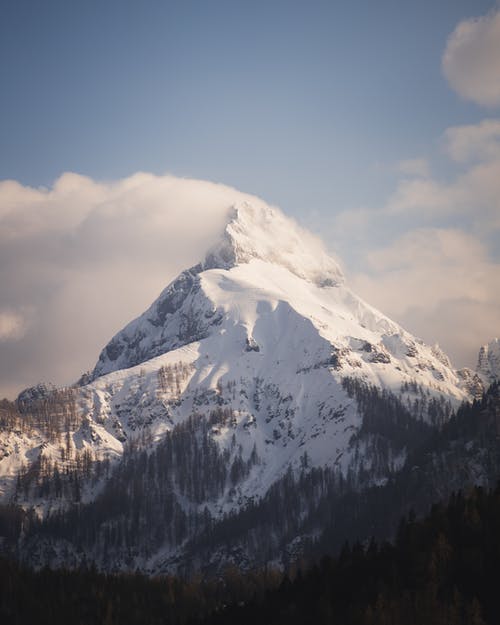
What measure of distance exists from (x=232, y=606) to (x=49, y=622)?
153ft

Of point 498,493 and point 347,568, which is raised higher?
point 498,493

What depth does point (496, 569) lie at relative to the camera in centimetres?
15562

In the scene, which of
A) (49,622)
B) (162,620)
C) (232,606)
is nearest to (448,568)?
(232,606)

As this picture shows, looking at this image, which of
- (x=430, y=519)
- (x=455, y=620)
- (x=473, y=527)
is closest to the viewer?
(x=455, y=620)

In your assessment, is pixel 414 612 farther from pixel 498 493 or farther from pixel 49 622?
pixel 49 622

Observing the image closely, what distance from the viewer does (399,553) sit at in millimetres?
172000

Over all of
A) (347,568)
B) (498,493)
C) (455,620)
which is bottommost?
(455,620)

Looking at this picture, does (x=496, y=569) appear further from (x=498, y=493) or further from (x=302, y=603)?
(x=302, y=603)

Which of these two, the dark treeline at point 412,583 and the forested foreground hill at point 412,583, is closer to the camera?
the dark treeline at point 412,583

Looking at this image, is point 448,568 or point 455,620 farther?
point 448,568

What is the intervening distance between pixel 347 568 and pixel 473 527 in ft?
90.5

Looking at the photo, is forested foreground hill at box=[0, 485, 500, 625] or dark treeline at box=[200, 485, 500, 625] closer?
dark treeline at box=[200, 485, 500, 625]

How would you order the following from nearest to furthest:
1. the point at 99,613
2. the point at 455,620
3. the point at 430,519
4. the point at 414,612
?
the point at 455,620 < the point at 414,612 < the point at 430,519 < the point at 99,613

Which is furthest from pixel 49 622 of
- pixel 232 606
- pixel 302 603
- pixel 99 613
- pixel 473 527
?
pixel 473 527
